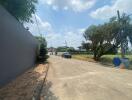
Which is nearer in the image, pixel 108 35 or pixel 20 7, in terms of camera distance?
pixel 20 7

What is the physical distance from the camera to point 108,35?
3656cm

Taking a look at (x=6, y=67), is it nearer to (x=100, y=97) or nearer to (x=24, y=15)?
(x=100, y=97)

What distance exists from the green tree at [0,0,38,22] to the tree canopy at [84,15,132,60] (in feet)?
66.6

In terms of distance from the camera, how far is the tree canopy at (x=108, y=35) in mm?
35125

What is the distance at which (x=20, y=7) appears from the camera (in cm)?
1431

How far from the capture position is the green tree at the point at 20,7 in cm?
1347

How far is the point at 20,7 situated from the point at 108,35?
24.5 m

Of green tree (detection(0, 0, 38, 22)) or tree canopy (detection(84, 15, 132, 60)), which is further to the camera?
tree canopy (detection(84, 15, 132, 60))

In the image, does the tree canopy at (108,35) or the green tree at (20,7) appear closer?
the green tree at (20,7)

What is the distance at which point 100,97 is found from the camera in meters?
8.25

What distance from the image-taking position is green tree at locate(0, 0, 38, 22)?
44.2ft

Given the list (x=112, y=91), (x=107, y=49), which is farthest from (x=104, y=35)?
(x=112, y=91)

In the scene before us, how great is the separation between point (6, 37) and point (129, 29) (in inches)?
1145

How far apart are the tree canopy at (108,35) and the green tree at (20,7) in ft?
66.6
